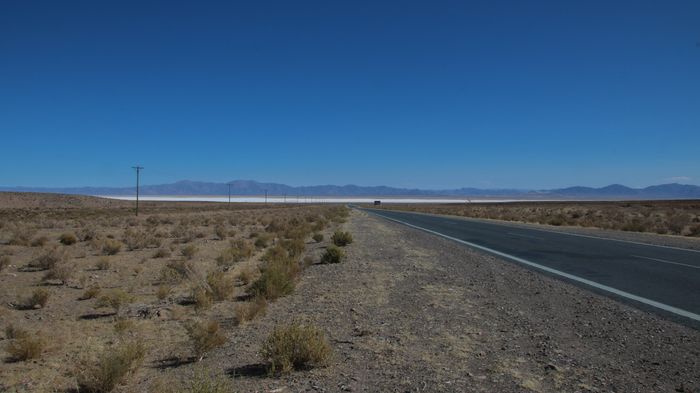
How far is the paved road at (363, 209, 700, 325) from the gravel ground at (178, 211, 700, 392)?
0.79m

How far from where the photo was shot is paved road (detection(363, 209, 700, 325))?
971 centimetres

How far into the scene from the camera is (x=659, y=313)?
8500 millimetres

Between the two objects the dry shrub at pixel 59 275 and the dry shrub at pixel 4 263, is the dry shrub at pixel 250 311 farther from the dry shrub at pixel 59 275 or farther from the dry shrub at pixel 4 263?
the dry shrub at pixel 4 263

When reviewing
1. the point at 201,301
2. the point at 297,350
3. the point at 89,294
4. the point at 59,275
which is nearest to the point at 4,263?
the point at 59,275

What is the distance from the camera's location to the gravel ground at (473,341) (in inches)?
217

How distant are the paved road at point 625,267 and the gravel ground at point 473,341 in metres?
0.79

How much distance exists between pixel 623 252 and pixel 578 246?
2.68 meters

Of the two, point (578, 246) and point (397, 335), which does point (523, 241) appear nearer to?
point (578, 246)

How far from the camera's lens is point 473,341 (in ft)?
23.1

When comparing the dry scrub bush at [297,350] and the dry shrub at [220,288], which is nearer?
the dry scrub bush at [297,350]

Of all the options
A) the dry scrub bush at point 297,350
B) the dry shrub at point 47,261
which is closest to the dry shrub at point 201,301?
the dry scrub bush at point 297,350

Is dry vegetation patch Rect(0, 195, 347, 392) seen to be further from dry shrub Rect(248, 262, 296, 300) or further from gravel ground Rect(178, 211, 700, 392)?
gravel ground Rect(178, 211, 700, 392)

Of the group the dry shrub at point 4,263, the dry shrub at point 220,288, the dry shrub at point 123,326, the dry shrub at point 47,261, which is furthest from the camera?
the dry shrub at point 4,263

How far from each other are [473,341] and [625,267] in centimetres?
947
